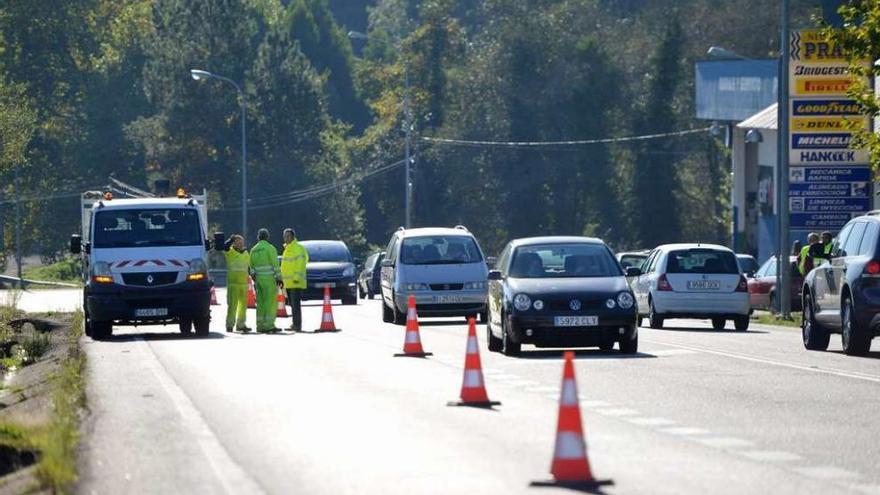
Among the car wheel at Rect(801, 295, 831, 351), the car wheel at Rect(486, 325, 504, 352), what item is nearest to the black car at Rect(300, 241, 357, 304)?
the car wheel at Rect(486, 325, 504, 352)

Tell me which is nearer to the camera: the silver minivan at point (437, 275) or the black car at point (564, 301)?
the black car at point (564, 301)

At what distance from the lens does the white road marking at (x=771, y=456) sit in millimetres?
12672

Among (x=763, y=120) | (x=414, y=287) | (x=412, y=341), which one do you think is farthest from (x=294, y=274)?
(x=763, y=120)

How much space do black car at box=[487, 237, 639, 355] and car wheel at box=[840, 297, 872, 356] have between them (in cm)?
260

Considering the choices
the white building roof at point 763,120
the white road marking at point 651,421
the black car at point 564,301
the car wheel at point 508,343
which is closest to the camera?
the white road marking at point 651,421

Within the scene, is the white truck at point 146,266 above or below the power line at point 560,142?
below

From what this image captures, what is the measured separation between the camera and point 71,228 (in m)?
97.2

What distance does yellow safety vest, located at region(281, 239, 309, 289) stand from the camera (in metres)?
32.7

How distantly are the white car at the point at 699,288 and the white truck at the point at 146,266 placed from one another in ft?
26.3

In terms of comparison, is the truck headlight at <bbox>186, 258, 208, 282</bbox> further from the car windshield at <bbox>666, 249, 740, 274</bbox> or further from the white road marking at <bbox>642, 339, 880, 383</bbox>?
the car windshield at <bbox>666, 249, 740, 274</bbox>

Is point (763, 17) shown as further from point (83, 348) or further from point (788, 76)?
point (83, 348)

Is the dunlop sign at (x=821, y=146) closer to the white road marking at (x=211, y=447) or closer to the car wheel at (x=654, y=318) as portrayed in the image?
the car wheel at (x=654, y=318)

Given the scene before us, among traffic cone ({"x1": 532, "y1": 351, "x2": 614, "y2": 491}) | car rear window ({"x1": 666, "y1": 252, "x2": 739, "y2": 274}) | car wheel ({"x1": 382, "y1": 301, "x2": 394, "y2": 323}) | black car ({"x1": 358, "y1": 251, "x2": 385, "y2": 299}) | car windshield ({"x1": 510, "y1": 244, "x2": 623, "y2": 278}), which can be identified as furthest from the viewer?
black car ({"x1": 358, "y1": 251, "x2": 385, "y2": 299})

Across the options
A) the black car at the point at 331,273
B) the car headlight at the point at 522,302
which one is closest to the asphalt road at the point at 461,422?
the car headlight at the point at 522,302
